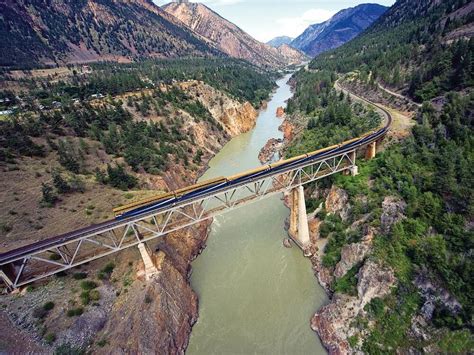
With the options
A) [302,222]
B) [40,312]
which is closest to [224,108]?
[302,222]

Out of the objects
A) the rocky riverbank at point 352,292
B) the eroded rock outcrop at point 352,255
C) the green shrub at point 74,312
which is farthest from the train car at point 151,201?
the rocky riverbank at point 352,292

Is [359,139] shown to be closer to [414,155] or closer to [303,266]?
[414,155]

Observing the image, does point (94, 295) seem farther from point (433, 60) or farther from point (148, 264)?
point (433, 60)

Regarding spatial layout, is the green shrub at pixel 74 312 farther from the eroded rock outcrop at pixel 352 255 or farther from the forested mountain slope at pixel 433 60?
the forested mountain slope at pixel 433 60

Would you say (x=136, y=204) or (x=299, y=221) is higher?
(x=136, y=204)

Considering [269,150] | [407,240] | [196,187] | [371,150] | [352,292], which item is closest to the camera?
[352,292]

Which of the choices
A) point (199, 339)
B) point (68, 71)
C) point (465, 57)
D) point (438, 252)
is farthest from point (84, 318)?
point (68, 71)
